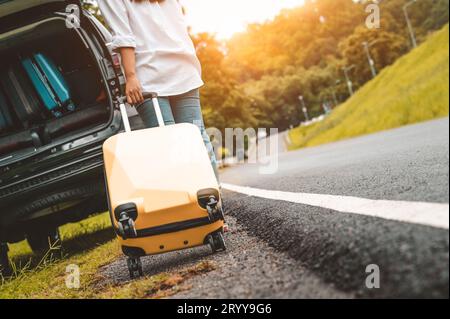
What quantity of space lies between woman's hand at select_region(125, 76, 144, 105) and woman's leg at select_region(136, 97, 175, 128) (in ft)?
0.21

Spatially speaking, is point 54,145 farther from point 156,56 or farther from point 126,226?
point 126,226

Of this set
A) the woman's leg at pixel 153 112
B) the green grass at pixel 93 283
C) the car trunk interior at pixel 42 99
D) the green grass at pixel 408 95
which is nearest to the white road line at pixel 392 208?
the green grass at pixel 93 283

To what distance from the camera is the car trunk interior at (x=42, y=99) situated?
4605mm

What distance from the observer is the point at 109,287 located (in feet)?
8.71

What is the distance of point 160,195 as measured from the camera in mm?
2611

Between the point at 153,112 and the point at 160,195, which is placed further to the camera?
the point at 153,112

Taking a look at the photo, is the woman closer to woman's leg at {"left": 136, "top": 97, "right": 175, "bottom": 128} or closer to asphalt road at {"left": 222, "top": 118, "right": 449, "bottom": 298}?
woman's leg at {"left": 136, "top": 97, "right": 175, "bottom": 128}

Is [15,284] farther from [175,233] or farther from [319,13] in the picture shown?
[319,13]

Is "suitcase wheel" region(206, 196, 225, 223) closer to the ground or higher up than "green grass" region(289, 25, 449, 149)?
higher up

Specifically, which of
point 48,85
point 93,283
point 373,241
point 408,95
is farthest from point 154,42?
point 408,95

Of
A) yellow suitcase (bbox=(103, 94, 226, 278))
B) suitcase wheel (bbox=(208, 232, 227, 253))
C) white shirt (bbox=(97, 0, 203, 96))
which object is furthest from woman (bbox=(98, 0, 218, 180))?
suitcase wheel (bbox=(208, 232, 227, 253))

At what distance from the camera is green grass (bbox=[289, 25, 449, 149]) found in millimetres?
19922

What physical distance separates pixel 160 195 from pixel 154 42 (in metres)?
1.35

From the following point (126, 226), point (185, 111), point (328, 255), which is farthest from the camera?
point (185, 111)
